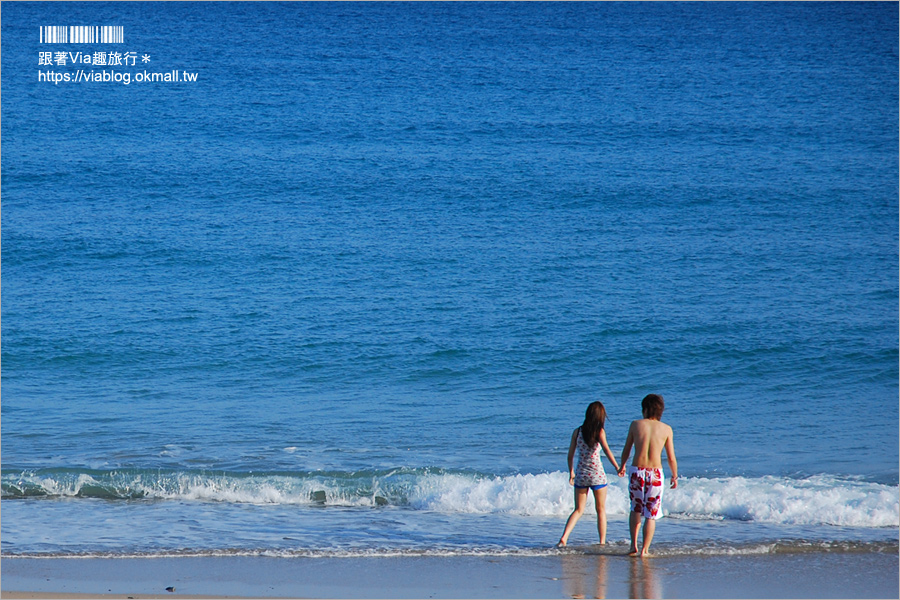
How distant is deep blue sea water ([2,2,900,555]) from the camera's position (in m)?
8.67

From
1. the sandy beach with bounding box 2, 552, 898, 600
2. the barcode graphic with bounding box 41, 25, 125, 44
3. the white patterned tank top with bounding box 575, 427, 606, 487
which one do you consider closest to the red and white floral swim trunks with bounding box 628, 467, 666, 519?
the white patterned tank top with bounding box 575, 427, 606, 487

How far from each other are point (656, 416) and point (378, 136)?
2555 centimetres

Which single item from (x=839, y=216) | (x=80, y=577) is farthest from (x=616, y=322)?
(x=80, y=577)

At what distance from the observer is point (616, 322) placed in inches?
711

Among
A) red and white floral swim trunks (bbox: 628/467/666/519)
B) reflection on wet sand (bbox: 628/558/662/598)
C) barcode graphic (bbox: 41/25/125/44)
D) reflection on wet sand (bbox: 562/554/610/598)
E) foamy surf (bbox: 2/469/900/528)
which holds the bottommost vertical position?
reflection on wet sand (bbox: 628/558/662/598)

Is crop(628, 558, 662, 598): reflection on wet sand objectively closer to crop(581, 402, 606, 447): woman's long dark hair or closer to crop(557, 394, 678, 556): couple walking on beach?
crop(557, 394, 678, 556): couple walking on beach

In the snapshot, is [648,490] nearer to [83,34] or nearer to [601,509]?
[601,509]

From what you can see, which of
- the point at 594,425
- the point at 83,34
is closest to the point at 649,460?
the point at 594,425

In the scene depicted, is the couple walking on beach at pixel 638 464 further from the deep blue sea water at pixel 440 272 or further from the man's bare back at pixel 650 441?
the deep blue sea water at pixel 440 272

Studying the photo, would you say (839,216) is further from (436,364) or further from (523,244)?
(436,364)

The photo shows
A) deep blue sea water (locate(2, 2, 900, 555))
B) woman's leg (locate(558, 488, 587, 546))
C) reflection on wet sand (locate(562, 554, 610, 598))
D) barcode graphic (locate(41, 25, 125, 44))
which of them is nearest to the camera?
reflection on wet sand (locate(562, 554, 610, 598))

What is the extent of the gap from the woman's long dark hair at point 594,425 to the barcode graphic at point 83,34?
34.9 meters

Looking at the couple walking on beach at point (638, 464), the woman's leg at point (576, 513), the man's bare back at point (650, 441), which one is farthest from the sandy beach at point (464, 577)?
the man's bare back at point (650, 441)

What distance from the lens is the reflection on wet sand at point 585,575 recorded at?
5.57 meters
